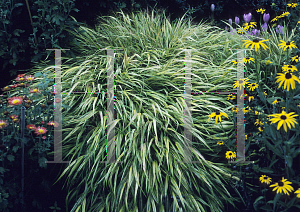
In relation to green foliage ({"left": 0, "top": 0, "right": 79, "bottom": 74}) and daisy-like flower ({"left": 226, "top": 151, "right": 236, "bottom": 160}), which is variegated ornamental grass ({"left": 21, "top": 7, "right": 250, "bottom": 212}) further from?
green foliage ({"left": 0, "top": 0, "right": 79, "bottom": 74})

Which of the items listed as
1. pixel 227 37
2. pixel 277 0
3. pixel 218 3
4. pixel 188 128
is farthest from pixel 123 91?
pixel 277 0

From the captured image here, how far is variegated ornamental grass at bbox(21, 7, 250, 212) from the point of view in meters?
1.78

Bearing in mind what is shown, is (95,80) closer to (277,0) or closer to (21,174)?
(21,174)

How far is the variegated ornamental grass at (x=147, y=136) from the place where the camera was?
1.78m

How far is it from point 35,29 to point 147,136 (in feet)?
4.87

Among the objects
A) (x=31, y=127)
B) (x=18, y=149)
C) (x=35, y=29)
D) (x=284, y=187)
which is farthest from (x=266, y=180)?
(x=35, y=29)

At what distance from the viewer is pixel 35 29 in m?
2.53

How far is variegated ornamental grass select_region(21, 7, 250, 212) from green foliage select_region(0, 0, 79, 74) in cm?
30

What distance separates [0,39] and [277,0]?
13.1ft

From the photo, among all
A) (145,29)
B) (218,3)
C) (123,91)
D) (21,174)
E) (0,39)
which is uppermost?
(218,3)

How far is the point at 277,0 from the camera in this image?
4508 millimetres

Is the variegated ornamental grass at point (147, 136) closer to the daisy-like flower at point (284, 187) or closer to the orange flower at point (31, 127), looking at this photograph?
the orange flower at point (31, 127)

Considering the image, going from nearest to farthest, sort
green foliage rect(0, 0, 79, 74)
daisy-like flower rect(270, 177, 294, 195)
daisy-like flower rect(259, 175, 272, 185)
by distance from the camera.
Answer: daisy-like flower rect(270, 177, 294, 195), daisy-like flower rect(259, 175, 272, 185), green foliage rect(0, 0, 79, 74)

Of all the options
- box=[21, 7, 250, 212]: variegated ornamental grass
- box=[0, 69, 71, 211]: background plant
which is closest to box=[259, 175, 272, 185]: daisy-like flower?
box=[21, 7, 250, 212]: variegated ornamental grass
